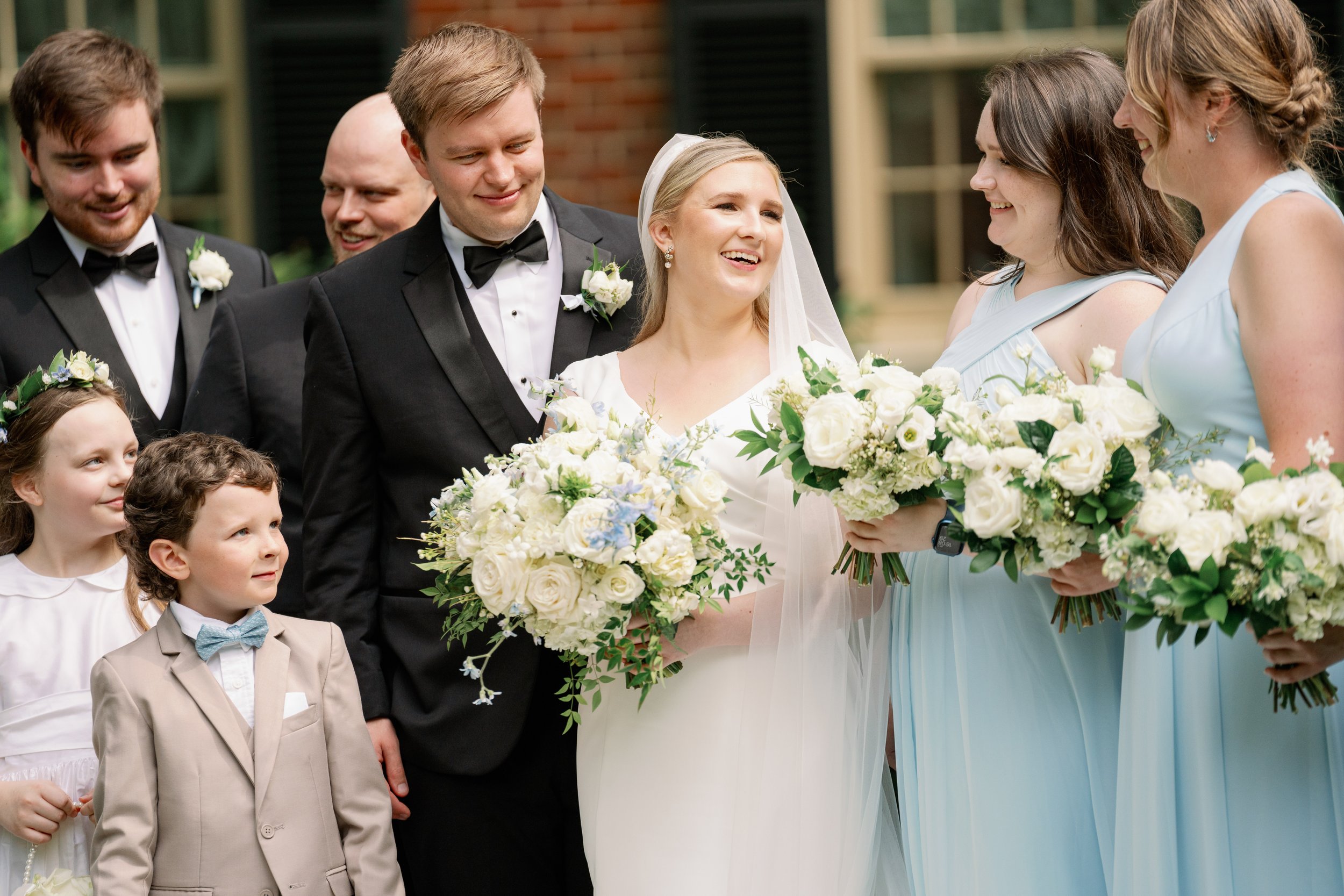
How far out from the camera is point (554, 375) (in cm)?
363

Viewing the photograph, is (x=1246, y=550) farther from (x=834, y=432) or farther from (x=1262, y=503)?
(x=834, y=432)

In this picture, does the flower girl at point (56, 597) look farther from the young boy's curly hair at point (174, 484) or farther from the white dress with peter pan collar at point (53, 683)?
the young boy's curly hair at point (174, 484)

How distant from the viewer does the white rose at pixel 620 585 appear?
113 inches

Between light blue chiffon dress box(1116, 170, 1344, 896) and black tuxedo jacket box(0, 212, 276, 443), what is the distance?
9.16 ft

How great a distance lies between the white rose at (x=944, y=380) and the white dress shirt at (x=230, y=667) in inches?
63.8

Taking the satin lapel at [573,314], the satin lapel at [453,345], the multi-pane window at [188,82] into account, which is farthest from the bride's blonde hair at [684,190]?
the multi-pane window at [188,82]

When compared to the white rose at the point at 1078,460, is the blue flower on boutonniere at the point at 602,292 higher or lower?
higher

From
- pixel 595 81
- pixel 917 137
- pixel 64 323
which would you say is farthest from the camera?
pixel 917 137

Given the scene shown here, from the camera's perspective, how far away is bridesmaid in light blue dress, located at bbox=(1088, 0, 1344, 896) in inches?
98.0

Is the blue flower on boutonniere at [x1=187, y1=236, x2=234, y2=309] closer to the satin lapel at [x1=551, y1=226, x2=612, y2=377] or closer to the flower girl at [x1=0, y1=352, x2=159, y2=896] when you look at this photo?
the flower girl at [x1=0, y1=352, x2=159, y2=896]

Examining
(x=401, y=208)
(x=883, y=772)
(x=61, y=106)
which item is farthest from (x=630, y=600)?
(x=61, y=106)

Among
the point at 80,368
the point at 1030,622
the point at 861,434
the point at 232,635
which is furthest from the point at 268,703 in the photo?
the point at 1030,622

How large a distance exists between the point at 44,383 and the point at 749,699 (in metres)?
1.95

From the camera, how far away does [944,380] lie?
9.28 feet
